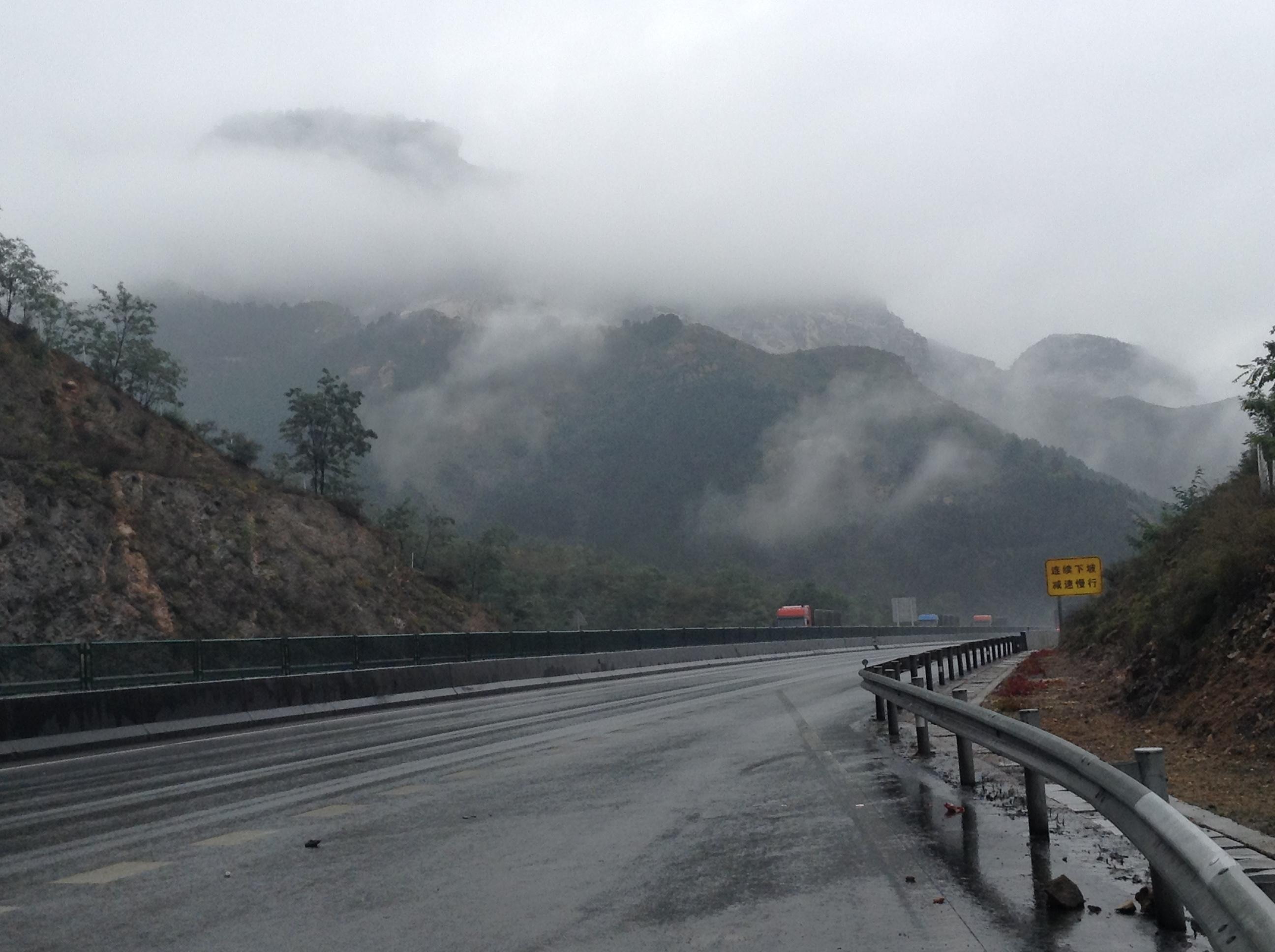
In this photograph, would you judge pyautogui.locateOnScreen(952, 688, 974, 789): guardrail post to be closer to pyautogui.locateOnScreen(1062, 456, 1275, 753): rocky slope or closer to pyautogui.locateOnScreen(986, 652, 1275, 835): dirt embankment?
pyautogui.locateOnScreen(986, 652, 1275, 835): dirt embankment

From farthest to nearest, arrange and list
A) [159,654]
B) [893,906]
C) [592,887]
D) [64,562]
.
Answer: [64,562] < [159,654] < [592,887] < [893,906]

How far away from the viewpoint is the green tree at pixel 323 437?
310 ft

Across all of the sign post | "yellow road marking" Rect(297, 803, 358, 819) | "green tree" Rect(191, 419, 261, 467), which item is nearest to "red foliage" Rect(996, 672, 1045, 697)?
"yellow road marking" Rect(297, 803, 358, 819)

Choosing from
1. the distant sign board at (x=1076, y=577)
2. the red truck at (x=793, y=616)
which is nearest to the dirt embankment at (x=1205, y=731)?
the distant sign board at (x=1076, y=577)

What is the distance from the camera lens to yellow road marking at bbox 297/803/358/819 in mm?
10406

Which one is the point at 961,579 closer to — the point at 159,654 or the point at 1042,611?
the point at 1042,611

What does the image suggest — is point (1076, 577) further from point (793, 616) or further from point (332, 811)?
point (332, 811)

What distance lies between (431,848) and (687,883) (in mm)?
2194

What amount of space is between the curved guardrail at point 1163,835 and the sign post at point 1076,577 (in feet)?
157

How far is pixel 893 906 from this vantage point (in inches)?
260

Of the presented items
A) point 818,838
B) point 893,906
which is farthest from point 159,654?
point 893,906

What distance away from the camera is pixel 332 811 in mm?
10641

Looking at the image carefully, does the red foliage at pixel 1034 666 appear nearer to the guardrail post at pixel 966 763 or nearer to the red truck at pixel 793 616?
the guardrail post at pixel 966 763

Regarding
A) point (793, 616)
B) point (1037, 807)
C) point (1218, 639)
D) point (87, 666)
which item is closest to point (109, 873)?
point (1037, 807)
